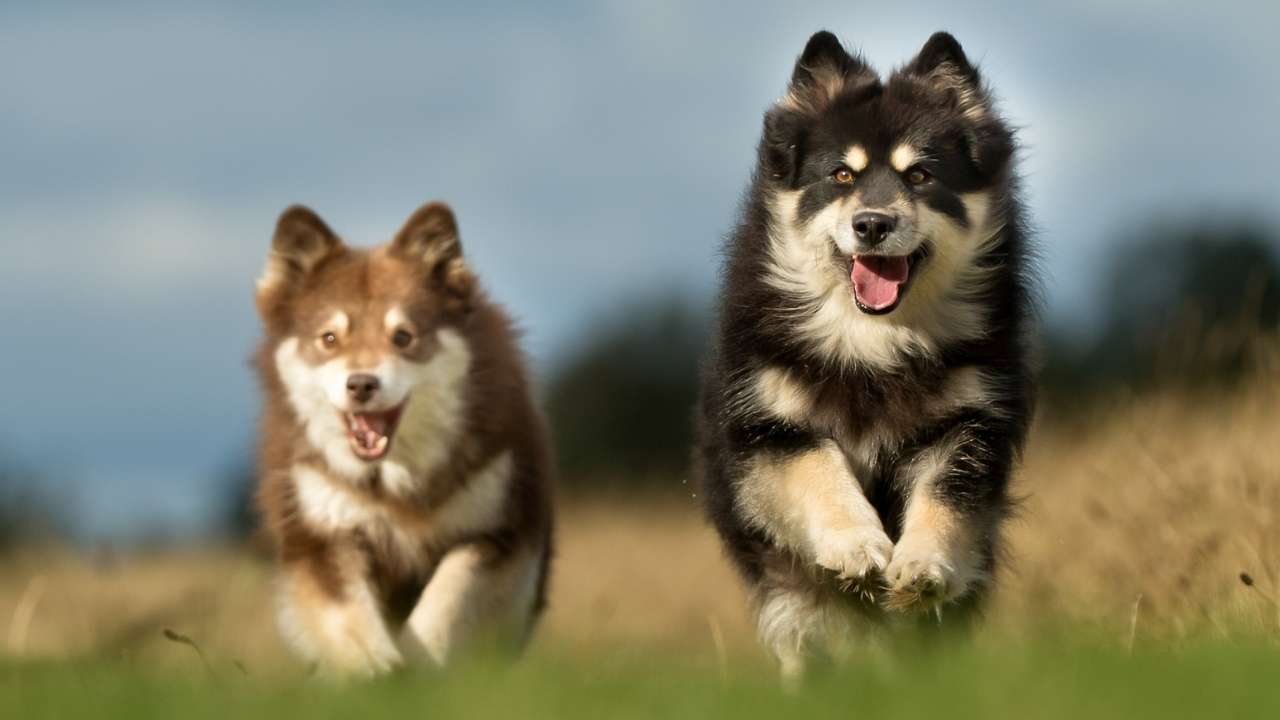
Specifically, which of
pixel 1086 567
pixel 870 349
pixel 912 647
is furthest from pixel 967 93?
pixel 1086 567

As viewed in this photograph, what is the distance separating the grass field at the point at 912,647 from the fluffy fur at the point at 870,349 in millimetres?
501

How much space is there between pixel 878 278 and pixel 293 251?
2.62m

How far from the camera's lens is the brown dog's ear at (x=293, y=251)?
7020 millimetres

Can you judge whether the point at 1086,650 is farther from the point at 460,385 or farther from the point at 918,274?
the point at 460,385

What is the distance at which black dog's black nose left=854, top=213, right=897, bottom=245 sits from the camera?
593 centimetres

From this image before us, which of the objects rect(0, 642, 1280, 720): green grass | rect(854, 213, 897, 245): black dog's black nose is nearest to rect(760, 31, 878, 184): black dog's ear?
rect(854, 213, 897, 245): black dog's black nose

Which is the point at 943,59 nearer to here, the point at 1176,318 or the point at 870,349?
the point at 870,349

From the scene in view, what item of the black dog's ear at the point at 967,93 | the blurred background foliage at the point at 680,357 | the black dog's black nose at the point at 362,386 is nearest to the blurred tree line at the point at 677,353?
the blurred background foliage at the point at 680,357

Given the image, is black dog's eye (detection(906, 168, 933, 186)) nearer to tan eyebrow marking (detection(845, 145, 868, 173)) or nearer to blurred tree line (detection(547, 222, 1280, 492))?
tan eyebrow marking (detection(845, 145, 868, 173))

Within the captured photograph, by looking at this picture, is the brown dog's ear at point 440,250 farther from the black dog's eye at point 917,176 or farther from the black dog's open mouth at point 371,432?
the black dog's eye at point 917,176

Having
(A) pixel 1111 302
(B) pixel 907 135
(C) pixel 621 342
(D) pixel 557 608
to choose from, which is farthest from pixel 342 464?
(C) pixel 621 342

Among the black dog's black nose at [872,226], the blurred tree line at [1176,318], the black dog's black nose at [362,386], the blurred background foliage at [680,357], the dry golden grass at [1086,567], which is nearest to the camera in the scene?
the black dog's black nose at [872,226]

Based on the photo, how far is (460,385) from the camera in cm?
693

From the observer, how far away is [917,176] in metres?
6.21
